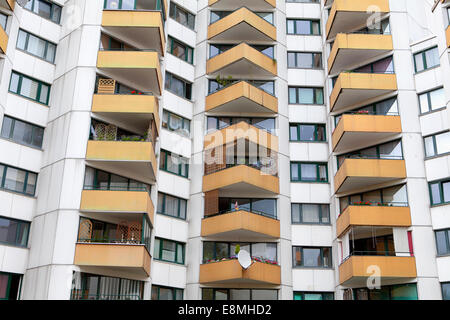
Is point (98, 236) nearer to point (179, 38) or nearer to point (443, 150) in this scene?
point (179, 38)

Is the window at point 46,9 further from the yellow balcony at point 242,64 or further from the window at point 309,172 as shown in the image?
the window at point 309,172

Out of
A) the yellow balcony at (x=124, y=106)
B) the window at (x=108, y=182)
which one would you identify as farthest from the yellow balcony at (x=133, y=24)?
the window at (x=108, y=182)

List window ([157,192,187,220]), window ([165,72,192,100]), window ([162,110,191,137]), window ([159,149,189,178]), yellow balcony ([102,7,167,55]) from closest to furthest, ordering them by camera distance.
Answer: yellow balcony ([102,7,167,55]) → window ([157,192,187,220]) → window ([159,149,189,178]) → window ([162,110,191,137]) → window ([165,72,192,100])

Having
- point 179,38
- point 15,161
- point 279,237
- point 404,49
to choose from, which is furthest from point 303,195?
point 15,161

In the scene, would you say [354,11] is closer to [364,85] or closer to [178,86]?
[364,85]

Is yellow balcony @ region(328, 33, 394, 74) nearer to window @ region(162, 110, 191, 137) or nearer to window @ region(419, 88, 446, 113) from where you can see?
window @ region(419, 88, 446, 113)

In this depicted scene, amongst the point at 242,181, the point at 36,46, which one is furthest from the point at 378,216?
the point at 36,46

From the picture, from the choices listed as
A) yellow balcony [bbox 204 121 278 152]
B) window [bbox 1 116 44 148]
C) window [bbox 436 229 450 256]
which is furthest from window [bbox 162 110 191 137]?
window [bbox 436 229 450 256]

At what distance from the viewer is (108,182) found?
30672 mm

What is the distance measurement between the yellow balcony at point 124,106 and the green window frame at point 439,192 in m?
17.1

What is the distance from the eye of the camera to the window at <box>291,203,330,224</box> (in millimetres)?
34562

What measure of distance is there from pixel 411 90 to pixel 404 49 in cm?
311

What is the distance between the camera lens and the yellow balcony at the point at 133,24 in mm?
32500

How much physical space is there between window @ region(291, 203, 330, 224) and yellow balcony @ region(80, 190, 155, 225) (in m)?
10.5
